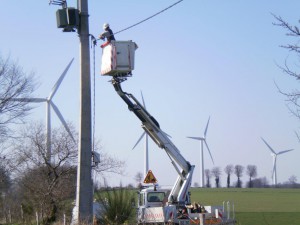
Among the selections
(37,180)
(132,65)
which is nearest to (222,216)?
(132,65)

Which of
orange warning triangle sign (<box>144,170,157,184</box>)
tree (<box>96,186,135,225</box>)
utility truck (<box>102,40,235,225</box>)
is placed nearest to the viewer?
tree (<box>96,186,135,225</box>)

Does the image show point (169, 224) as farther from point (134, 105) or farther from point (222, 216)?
point (134, 105)

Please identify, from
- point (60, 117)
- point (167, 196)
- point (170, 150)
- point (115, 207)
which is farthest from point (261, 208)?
point (115, 207)

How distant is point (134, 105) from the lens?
23.2m

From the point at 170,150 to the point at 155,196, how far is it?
2350 mm

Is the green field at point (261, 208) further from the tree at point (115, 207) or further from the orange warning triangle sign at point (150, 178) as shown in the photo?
the tree at point (115, 207)

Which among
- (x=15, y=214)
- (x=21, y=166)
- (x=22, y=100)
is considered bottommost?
(x=15, y=214)

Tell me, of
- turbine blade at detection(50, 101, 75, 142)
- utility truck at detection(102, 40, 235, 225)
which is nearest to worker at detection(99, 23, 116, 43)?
utility truck at detection(102, 40, 235, 225)

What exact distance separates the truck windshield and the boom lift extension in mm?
501

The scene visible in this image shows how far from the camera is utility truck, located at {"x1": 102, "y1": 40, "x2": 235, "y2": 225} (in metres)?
22.2

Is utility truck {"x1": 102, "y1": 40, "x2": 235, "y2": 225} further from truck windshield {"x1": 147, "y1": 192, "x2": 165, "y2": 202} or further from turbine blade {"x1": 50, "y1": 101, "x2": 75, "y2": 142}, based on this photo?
turbine blade {"x1": 50, "y1": 101, "x2": 75, "y2": 142}

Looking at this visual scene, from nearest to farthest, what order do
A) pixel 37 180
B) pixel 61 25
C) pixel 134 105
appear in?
pixel 61 25, pixel 134 105, pixel 37 180

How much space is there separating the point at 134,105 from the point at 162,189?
16.5 feet

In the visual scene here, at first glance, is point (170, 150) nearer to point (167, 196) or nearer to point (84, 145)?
point (167, 196)
